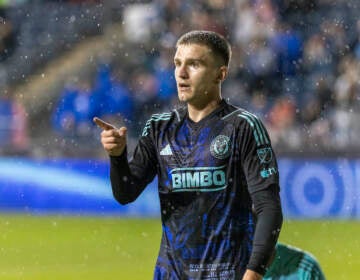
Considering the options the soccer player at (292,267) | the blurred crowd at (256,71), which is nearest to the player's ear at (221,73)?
the soccer player at (292,267)

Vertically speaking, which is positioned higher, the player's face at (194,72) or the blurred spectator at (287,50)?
the player's face at (194,72)

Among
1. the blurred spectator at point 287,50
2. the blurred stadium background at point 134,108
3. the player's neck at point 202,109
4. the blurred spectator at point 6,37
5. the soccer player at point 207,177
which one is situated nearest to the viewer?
the soccer player at point 207,177

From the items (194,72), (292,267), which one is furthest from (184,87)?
(292,267)

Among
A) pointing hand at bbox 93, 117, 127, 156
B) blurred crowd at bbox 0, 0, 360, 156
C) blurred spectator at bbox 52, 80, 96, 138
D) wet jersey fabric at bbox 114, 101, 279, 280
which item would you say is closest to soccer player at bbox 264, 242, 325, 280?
wet jersey fabric at bbox 114, 101, 279, 280

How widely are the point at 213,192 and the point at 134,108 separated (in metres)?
11.3

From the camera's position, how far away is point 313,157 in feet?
45.9

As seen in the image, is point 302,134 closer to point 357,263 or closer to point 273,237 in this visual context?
point 357,263

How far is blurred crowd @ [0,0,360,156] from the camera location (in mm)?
15688

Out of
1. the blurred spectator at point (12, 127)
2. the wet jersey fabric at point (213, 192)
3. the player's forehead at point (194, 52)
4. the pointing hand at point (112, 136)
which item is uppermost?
the player's forehead at point (194, 52)

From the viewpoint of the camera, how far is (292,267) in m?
6.27

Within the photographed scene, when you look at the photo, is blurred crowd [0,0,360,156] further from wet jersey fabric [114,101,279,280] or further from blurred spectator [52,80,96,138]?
wet jersey fabric [114,101,279,280]

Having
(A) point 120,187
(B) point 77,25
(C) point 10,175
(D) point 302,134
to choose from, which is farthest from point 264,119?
(A) point 120,187

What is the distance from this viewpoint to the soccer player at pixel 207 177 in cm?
479

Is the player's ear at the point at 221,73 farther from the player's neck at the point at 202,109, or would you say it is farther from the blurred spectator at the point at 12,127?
the blurred spectator at the point at 12,127
